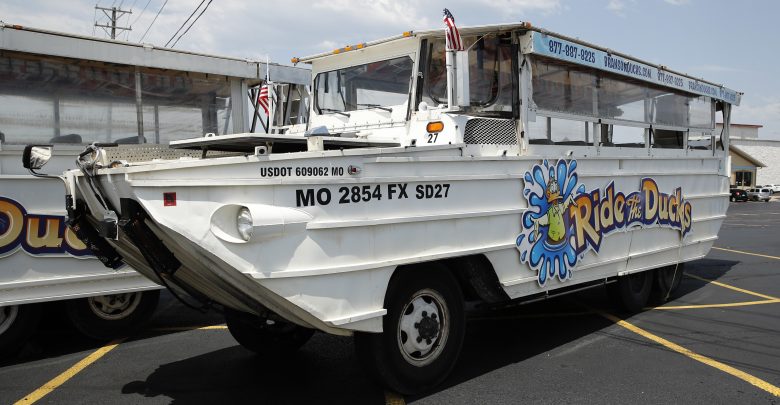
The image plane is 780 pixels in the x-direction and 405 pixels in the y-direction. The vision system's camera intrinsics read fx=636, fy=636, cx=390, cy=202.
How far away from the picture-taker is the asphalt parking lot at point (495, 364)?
447 centimetres

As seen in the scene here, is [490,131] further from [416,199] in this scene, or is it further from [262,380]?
[262,380]

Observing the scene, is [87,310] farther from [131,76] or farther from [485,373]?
[485,373]

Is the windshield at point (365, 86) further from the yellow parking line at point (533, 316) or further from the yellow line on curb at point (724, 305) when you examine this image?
the yellow line on curb at point (724, 305)

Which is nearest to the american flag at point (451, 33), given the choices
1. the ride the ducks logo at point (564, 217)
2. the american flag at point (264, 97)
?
the ride the ducks logo at point (564, 217)

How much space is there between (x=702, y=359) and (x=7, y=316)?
5.92 metres

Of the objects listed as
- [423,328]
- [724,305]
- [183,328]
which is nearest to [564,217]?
[423,328]

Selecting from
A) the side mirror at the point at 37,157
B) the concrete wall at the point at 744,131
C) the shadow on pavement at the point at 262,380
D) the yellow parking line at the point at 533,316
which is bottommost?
the shadow on pavement at the point at 262,380

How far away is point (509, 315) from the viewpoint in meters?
7.02

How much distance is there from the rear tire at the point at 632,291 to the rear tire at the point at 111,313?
189 inches

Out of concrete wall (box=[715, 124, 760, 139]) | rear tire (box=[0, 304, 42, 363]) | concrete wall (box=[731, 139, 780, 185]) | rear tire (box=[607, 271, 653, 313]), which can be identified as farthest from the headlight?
concrete wall (box=[715, 124, 760, 139])

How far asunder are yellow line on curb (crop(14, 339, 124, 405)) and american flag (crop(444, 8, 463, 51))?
3.84 meters

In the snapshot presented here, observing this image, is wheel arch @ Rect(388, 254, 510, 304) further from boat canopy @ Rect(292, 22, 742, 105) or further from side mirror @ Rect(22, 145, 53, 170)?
side mirror @ Rect(22, 145, 53, 170)

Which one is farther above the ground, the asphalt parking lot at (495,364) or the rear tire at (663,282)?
the rear tire at (663,282)

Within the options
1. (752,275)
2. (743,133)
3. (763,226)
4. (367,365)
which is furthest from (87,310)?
(743,133)
